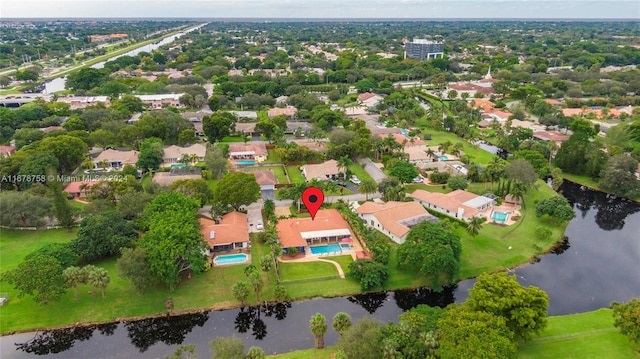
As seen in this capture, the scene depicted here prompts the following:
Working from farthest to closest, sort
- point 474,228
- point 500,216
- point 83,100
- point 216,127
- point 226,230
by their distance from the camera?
point 83,100 → point 216,127 → point 500,216 → point 226,230 → point 474,228

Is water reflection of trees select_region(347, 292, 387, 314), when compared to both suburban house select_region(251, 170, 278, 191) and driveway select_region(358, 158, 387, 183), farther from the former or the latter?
driveway select_region(358, 158, 387, 183)

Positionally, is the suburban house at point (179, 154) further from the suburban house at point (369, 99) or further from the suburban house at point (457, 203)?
the suburban house at point (369, 99)

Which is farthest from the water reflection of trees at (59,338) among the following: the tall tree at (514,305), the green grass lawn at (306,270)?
the tall tree at (514,305)

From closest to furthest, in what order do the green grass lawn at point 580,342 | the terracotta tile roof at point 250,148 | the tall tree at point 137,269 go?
the green grass lawn at point 580,342, the tall tree at point 137,269, the terracotta tile roof at point 250,148

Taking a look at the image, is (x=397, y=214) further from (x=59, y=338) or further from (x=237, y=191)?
(x=59, y=338)

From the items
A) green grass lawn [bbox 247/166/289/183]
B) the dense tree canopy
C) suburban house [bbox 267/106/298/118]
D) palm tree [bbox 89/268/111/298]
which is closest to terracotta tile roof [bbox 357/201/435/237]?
the dense tree canopy

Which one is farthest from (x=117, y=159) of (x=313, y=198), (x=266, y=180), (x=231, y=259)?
(x=313, y=198)
